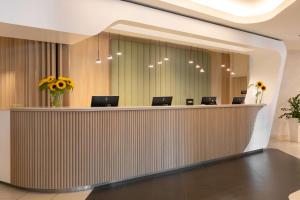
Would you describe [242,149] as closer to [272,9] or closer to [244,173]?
[244,173]

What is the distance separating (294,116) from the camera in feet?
31.2

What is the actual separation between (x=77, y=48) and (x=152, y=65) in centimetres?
282

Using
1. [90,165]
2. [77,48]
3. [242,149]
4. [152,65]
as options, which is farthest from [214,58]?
[90,165]

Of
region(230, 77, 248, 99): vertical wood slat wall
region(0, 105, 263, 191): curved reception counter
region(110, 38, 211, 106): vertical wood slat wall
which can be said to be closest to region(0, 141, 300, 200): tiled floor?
region(0, 105, 263, 191): curved reception counter

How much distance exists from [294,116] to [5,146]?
852 centimetres

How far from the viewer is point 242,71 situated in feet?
40.1

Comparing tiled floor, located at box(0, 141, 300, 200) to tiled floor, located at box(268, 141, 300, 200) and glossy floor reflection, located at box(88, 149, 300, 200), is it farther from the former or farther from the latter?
tiled floor, located at box(268, 141, 300, 200)

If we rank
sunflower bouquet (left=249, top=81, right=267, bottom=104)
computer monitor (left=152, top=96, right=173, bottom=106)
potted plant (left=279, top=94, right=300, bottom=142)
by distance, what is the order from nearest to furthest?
computer monitor (left=152, top=96, right=173, bottom=106)
sunflower bouquet (left=249, top=81, right=267, bottom=104)
potted plant (left=279, top=94, right=300, bottom=142)

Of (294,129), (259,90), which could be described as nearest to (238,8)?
(259,90)

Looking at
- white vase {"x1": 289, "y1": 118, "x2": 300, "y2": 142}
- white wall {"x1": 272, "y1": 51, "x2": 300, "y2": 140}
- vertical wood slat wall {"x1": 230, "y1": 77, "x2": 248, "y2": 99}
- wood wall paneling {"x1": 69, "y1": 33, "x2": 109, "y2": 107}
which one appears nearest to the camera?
wood wall paneling {"x1": 69, "y1": 33, "x2": 109, "y2": 107}

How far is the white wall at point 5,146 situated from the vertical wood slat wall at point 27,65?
946 millimetres

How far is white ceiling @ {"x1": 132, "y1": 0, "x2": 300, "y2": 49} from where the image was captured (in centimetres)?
534

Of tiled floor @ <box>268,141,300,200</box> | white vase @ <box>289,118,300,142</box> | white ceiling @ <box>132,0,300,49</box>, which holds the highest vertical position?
white ceiling @ <box>132,0,300,49</box>

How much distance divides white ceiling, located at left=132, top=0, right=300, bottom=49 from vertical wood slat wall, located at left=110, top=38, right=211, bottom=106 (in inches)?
136
